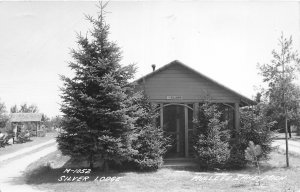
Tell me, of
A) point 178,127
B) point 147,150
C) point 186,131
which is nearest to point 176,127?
point 178,127

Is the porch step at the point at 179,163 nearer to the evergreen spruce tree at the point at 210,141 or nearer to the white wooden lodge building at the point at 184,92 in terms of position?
the white wooden lodge building at the point at 184,92

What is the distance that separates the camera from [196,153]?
50.2 feet

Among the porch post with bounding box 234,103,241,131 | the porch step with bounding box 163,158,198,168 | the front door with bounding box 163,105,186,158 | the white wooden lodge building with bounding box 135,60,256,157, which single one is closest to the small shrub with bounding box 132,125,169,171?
the porch step with bounding box 163,158,198,168

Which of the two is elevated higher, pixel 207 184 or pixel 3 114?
→ pixel 3 114

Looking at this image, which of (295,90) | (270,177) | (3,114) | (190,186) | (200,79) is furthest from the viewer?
(3,114)

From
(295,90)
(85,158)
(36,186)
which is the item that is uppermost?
(295,90)

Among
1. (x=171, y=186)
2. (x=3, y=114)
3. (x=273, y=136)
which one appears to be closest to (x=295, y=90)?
(x=273, y=136)

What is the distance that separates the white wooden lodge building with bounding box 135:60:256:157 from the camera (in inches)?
642

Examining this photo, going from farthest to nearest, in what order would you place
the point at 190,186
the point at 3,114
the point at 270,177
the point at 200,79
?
the point at 3,114 → the point at 200,79 → the point at 270,177 → the point at 190,186

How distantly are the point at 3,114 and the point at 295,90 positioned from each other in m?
28.3

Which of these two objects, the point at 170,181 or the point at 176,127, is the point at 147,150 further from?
the point at 176,127

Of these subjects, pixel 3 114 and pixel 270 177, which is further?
pixel 3 114

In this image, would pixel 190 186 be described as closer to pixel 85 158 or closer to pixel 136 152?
pixel 136 152

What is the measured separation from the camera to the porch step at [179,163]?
15.4m
